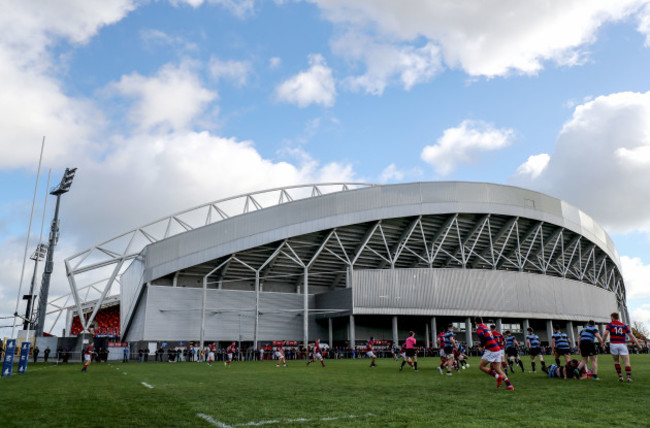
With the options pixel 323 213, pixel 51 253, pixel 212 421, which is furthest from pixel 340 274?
pixel 212 421

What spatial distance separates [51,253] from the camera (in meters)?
44.8

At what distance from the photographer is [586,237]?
62.9 m

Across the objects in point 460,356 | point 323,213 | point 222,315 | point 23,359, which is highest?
point 323,213

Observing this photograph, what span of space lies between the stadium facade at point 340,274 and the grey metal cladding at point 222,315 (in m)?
0.10

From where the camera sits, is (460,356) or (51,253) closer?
(460,356)

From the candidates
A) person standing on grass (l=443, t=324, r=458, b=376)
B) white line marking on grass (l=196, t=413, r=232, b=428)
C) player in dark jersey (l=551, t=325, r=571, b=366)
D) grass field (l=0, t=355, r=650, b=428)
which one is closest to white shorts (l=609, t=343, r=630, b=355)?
grass field (l=0, t=355, r=650, b=428)

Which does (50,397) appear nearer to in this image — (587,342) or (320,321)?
(587,342)

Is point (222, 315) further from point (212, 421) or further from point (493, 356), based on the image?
point (212, 421)

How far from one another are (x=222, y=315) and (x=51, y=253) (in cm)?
1710

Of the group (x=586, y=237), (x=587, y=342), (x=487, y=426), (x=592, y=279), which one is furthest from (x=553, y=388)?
(x=592, y=279)

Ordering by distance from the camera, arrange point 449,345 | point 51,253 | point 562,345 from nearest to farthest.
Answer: point 562,345
point 449,345
point 51,253

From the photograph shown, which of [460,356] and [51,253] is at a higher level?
[51,253]

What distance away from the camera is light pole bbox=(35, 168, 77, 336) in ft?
141

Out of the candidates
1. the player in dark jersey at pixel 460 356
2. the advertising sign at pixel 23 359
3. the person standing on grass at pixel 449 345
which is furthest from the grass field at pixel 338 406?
the advertising sign at pixel 23 359
